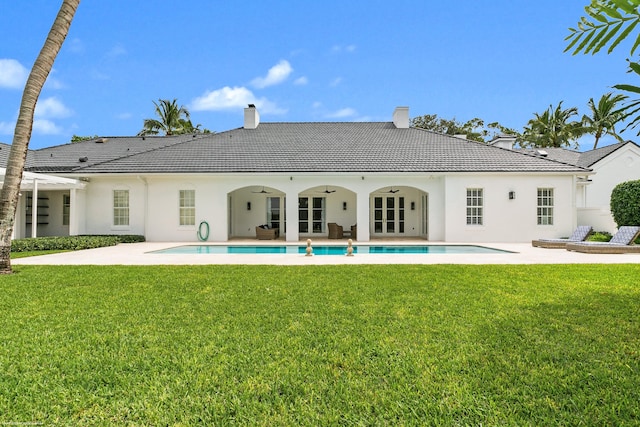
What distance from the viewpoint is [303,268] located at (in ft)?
30.5

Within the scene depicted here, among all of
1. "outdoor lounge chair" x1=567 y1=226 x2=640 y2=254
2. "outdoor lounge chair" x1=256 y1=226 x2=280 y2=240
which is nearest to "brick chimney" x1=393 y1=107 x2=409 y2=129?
"outdoor lounge chair" x1=256 y1=226 x2=280 y2=240

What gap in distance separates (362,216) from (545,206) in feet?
28.8

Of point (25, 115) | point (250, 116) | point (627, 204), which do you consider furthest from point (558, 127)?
point (25, 115)

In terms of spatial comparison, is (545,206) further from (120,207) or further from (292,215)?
(120,207)

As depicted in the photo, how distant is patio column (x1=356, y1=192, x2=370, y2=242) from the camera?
18.5 meters

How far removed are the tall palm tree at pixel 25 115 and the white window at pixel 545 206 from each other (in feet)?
63.4

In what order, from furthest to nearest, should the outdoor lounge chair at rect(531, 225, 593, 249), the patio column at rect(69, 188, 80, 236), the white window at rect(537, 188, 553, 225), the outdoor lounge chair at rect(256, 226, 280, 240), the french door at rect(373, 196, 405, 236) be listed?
the french door at rect(373, 196, 405, 236) < the outdoor lounge chair at rect(256, 226, 280, 240) < the white window at rect(537, 188, 553, 225) < the patio column at rect(69, 188, 80, 236) < the outdoor lounge chair at rect(531, 225, 593, 249)

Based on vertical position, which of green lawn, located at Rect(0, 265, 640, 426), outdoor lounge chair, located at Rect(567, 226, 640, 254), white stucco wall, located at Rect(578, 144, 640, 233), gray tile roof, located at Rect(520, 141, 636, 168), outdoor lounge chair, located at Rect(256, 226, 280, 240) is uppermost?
gray tile roof, located at Rect(520, 141, 636, 168)

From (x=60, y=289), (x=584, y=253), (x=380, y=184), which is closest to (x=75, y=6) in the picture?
(x=60, y=289)

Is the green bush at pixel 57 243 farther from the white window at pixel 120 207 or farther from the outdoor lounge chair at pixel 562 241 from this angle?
the outdoor lounge chair at pixel 562 241

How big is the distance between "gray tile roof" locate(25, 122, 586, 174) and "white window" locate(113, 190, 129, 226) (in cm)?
128

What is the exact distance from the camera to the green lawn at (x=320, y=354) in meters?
2.71

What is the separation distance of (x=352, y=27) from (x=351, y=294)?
50.5ft

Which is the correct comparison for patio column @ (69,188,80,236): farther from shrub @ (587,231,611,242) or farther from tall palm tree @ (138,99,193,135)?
tall palm tree @ (138,99,193,135)
